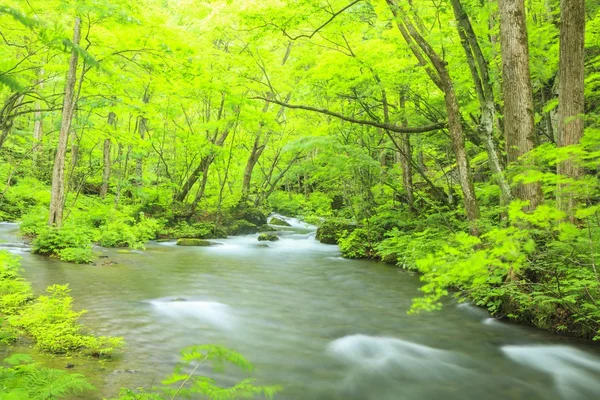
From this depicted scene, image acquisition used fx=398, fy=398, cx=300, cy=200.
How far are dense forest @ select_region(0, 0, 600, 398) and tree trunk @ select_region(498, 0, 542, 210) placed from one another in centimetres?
2

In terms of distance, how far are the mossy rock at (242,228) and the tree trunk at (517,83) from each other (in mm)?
15685

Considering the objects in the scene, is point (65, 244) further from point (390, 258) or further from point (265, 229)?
point (265, 229)

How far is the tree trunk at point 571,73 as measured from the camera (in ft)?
18.2

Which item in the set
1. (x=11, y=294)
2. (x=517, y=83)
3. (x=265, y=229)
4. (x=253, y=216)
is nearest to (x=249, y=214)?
(x=253, y=216)

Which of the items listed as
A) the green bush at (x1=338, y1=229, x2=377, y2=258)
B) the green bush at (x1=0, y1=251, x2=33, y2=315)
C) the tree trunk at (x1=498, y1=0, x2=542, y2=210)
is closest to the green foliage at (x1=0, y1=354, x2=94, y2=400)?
the green bush at (x1=0, y1=251, x2=33, y2=315)

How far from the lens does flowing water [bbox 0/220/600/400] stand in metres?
4.74

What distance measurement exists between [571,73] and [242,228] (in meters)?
16.7

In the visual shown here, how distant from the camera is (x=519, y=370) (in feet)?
17.2

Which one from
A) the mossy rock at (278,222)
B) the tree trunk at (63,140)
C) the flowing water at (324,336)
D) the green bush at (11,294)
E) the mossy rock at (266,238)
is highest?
the tree trunk at (63,140)

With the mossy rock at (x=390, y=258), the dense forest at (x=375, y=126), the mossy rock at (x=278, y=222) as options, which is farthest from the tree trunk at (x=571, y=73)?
the mossy rock at (x=278, y=222)

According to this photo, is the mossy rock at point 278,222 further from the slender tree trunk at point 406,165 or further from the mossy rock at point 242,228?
the slender tree trunk at point 406,165

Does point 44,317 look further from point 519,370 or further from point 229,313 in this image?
point 519,370

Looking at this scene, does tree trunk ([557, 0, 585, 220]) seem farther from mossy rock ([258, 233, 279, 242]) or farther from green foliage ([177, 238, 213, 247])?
mossy rock ([258, 233, 279, 242])

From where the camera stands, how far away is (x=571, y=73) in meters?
5.66
